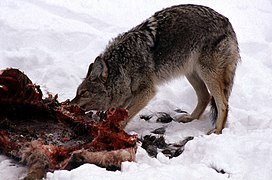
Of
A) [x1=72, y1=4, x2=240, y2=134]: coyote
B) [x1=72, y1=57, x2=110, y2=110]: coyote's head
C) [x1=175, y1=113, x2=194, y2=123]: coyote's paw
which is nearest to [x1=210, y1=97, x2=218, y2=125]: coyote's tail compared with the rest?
[x1=72, y1=4, x2=240, y2=134]: coyote

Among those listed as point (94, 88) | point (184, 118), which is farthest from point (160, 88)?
point (94, 88)

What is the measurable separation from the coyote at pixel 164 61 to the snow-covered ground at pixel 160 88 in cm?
38

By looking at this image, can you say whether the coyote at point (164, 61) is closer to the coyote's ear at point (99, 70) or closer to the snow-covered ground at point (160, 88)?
the coyote's ear at point (99, 70)

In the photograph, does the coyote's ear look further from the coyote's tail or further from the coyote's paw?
the coyote's tail

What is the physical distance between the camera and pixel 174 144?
5234 millimetres

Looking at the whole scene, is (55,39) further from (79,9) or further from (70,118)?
(70,118)

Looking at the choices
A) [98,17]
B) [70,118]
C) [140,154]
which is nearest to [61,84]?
[70,118]

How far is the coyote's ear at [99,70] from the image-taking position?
5.88 m

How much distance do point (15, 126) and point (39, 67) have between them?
264 centimetres

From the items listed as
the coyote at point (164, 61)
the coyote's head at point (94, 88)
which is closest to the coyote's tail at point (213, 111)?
the coyote at point (164, 61)

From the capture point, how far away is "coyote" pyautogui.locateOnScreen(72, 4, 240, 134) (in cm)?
600

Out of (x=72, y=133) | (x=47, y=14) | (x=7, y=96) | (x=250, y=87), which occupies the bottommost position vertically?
(x=250, y=87)

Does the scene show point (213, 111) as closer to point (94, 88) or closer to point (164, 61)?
point (164, 61)

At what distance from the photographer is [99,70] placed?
19.4 feet
